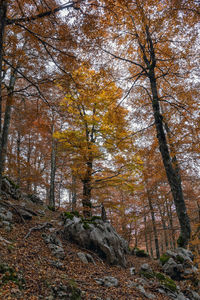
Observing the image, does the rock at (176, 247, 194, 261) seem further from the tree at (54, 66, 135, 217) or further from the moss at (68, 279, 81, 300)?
the moss at (68, 279, 81, 300)

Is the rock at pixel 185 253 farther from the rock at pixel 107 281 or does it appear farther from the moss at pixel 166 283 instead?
the rock at pixel 107 281

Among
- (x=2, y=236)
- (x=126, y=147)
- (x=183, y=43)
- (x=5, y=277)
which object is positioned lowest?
(x=5, y=277)

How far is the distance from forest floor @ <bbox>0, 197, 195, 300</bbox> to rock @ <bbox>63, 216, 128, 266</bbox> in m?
0.42

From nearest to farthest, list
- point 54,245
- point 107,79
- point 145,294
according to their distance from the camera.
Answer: point 145,294 < point 54,245 < point 107,79

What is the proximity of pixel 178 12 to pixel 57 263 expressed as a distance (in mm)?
9006

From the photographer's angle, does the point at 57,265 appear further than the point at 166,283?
No

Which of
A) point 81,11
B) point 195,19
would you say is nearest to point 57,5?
point 81,11

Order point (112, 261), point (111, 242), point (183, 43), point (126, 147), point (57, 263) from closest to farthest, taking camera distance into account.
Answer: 1. point (57, 263)
2. point (112, 261)
3. point (111, 242)
4. point (183, 43)
5. point (126, 147)

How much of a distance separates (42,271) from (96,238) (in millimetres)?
2899

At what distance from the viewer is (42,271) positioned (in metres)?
3.53

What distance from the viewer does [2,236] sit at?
431 cm

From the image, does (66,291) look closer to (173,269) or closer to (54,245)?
(54,245)

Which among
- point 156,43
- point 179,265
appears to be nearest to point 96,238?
point 179,265

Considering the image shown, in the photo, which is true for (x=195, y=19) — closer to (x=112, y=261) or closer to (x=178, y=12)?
(x=178, y=12)
